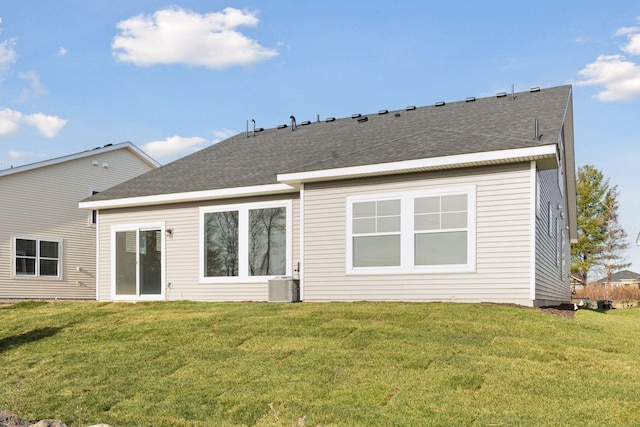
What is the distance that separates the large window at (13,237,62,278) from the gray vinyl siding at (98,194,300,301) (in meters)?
5.85

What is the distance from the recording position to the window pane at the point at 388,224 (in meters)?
11.3

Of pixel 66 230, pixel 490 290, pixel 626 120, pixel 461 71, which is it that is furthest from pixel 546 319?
pixel 66 230

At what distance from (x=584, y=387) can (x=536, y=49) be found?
35.6 ft

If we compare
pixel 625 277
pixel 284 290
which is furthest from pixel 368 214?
pixel 625 277

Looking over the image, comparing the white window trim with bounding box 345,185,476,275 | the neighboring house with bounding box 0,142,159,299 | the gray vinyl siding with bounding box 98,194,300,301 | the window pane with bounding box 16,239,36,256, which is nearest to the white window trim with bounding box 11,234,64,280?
the neighboring house with bounding box 0,142,159,299

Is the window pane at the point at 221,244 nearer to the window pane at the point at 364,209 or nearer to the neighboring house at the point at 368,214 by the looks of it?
the neighboring house at the point at 368,214

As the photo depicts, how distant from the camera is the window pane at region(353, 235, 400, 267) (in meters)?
11.3

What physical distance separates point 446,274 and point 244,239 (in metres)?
4.92

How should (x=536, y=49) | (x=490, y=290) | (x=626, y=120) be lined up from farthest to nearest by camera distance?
(x=626, y=120) < (x=536, y=49) < (x=490, y=290)

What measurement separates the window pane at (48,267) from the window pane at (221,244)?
8.64 meters

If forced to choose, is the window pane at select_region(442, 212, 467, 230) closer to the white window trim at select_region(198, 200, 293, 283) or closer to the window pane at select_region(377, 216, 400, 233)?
the window pane at select_region(377, 216, 400, 233)

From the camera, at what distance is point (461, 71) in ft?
48.3

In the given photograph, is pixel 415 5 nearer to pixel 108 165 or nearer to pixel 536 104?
pixel 536 104

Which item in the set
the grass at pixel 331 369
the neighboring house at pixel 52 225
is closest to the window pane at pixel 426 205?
the grass at pixel 331 369
